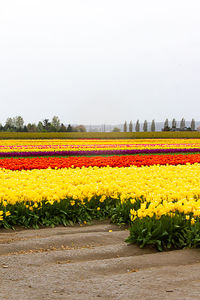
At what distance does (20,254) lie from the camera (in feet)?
17.6

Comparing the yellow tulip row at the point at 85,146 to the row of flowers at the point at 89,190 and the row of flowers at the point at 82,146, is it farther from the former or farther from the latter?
the row of flowers at the point at 89,190

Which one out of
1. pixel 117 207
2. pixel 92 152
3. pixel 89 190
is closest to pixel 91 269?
pixel 117 207

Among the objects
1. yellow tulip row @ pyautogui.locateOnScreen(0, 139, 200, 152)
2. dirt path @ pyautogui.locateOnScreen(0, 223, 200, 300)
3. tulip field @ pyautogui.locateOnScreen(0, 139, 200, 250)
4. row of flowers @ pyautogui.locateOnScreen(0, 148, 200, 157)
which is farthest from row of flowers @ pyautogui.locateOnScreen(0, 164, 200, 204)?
yellow tulip row @ pyautogui.locateOnScreen(0, 139, 200, 152)

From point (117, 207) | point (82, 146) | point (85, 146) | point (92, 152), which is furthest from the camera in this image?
point (85, 146)

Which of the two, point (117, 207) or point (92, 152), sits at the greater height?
point (92, 152)

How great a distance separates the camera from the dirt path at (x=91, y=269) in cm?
395

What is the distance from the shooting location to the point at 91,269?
15.3 feet

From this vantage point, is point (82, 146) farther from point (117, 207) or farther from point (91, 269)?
point (91, 269)

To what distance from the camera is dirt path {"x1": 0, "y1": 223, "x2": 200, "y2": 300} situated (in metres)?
3.95

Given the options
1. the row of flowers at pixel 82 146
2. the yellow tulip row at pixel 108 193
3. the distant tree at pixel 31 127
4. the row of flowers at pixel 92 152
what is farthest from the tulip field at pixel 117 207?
the distant tree at pixel 31 127

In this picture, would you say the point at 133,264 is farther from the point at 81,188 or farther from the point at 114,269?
the point at 81,188

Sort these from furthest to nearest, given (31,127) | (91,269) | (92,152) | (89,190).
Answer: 1. (31,127)
2. (92,152)
3. (89,190)
4. (91,269)

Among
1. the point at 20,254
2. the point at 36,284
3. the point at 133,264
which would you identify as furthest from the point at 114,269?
the point at 20,254

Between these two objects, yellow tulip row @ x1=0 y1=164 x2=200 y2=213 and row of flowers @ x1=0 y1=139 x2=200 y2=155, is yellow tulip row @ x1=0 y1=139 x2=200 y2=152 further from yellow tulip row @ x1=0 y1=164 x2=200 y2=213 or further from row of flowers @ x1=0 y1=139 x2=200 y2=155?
yellow tulip row @ x1=0 y1=164 x2=200 y2=213
